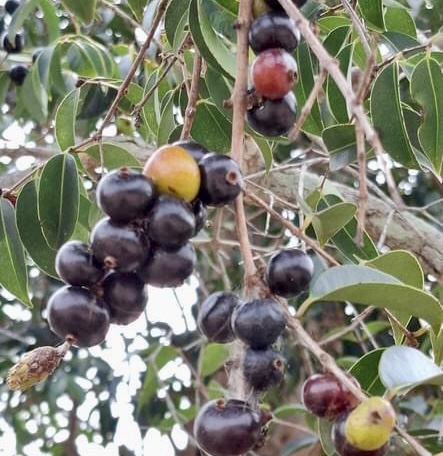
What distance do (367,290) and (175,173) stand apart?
0.65ft

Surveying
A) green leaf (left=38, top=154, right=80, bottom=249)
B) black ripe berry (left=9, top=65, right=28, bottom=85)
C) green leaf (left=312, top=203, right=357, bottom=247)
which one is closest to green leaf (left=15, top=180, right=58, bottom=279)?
green leaf (left=38, top=154, right=80, bottom=249)

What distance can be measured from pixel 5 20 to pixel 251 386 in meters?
1.85

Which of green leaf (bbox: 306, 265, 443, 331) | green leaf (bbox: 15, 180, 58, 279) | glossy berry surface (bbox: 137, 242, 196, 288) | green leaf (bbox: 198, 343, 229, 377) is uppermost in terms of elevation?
glossy berry surface (bbox: 137, 242, 196, 288)

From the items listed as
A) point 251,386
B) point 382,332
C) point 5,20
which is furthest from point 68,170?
point 382,332

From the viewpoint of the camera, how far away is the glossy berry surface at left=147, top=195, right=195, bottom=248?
699 mm

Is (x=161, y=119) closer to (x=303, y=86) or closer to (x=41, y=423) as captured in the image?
(x=303, y=86)

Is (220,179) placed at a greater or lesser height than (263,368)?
greater

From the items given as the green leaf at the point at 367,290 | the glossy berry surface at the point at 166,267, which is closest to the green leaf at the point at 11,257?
the glossy berry surface at the point at 166,267

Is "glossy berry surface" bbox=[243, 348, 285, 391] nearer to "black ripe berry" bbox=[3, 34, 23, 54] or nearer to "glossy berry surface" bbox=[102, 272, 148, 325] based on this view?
"glossy berry surface" bbox=[102, 272, 148, 325]

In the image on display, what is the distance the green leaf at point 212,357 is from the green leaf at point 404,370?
139cm

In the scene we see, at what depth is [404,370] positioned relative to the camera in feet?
2.15

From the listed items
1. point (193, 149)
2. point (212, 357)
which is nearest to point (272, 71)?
point (193, 149)

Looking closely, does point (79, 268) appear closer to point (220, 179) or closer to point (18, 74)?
point (220, 179)

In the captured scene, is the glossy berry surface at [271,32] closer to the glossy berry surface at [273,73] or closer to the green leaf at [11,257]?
the glossy berry surface at [273,73]
